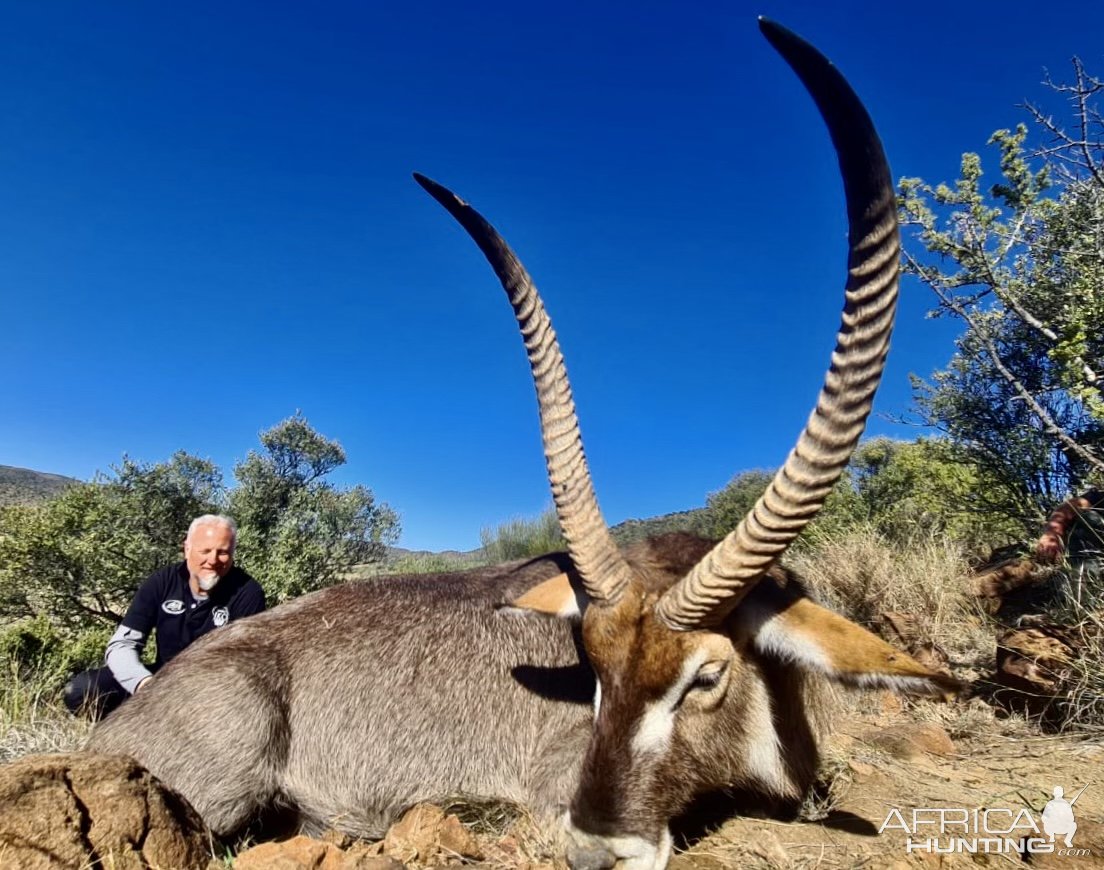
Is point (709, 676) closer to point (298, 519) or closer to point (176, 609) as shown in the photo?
point (176, 609)

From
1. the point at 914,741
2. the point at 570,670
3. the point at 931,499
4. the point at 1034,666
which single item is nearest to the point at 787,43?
the point at 570,670

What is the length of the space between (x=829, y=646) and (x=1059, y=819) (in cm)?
158

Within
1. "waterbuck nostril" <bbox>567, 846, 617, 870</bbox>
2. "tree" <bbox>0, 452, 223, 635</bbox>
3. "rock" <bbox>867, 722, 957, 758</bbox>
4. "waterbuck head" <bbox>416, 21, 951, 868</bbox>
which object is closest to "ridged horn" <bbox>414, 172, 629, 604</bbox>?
"waterbuck head" <bbox>416, 21, 951, 868</bbox>

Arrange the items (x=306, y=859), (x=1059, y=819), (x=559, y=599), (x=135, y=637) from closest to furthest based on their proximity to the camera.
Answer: (x=306, y=859), (x=1059, y=819), (x=559, y=599), (x=135, y=637)

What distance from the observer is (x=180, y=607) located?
19.9 feet

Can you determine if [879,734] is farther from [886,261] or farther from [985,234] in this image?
[985,234]

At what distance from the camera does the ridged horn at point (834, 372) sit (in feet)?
7.44

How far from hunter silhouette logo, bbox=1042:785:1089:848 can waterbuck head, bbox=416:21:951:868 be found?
112 cm

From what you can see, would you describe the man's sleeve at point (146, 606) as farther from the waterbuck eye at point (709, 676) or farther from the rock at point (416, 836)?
the waterbuck eye at point (709, 676)

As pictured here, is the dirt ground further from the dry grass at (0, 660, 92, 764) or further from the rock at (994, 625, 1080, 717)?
the dry grass at (0, 660, 92, 764)

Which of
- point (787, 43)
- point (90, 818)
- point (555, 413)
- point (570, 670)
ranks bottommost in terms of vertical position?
point (90, 818)

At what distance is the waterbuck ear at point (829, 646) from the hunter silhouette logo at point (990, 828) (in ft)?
2.99

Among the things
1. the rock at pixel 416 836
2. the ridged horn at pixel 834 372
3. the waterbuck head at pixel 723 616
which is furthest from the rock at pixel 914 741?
the rock at pixel 416 836

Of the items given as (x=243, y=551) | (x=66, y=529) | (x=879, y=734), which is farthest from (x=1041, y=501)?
(x=66, y=529)
